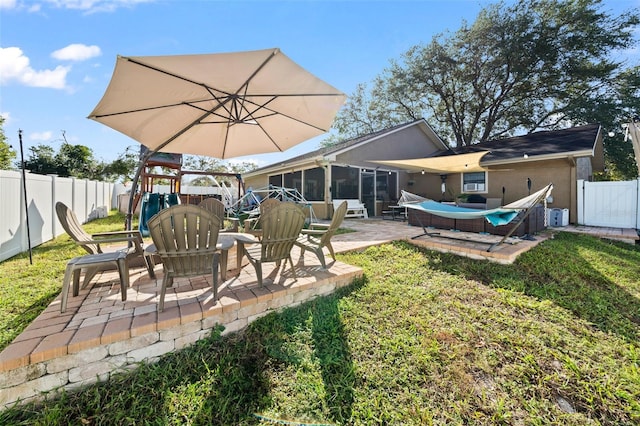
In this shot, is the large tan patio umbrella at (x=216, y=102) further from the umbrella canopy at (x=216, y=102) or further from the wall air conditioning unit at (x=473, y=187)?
the wall air conditioning unit at (x=473, y=187)

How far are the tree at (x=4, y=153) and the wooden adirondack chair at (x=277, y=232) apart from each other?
1535 cm

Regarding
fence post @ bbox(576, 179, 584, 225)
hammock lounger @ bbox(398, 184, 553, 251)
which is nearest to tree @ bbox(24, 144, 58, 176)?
hammock lounger @ bbox(398, 184, 553, 251)

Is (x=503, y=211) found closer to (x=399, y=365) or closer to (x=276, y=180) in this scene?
(x=399, y=365)

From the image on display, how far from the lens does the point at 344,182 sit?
10.9 meters

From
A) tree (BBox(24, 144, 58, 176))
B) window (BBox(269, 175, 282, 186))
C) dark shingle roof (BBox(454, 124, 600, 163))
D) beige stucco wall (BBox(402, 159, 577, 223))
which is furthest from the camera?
tree (BBox(24, 144, 58, 176))

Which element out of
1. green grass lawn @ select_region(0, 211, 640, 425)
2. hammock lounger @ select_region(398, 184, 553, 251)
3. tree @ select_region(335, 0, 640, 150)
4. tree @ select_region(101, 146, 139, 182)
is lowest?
green grass lawn @ select_region(0, 211, 640, 425)

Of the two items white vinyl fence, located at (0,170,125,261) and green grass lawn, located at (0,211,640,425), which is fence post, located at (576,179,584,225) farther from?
white vinyl fence, located at (0,170,125,261)

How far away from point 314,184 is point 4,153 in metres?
14.1

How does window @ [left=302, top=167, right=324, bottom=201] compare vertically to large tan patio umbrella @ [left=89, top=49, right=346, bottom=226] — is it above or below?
below

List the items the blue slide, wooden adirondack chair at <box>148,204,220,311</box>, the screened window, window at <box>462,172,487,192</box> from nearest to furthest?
wooden adirondack chair at <box>148,204,220,311</box> < the blue slide < window at <box>462,172,487,192</box> < the screened window

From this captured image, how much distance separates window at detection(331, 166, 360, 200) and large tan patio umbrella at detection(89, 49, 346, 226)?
5.62m

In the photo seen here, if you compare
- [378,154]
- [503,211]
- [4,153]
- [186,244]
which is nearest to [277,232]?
[186,244]

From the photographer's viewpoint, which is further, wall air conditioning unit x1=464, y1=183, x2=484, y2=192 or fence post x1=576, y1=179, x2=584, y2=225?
wall air conditioning unit x1=464, y1=183, x2=484, y2=192

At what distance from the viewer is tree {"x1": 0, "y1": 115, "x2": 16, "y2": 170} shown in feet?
38.5
